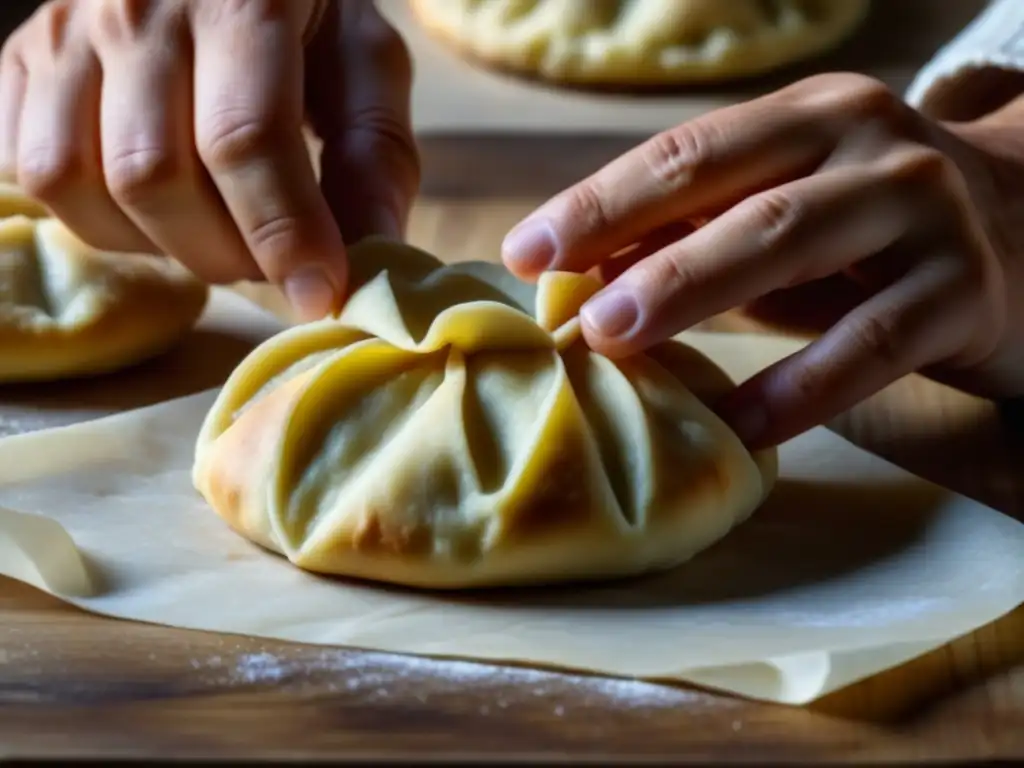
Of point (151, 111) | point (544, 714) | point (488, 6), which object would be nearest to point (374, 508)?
point (544, 714)

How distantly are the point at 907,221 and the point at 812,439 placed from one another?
0.26m

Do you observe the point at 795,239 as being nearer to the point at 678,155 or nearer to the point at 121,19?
the point at 678,155

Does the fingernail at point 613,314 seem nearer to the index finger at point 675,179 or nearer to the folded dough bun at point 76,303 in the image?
the index finger at point 675,179

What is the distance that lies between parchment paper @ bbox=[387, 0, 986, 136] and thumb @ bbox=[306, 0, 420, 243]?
0.45 meters

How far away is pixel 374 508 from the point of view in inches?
45.4

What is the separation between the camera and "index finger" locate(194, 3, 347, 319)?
4.38 ft

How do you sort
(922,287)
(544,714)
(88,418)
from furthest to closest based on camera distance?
(88,418) < (922,287) < (544,714)

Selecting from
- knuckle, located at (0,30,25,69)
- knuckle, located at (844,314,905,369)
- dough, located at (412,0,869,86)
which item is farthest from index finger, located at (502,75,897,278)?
dough, located at (412,0,869,86)

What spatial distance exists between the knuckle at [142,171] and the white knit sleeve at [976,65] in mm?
1037

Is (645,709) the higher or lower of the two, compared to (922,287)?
lower

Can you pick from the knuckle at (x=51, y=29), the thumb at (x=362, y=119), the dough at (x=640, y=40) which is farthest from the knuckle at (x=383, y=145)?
the dough at (x=640, y=40)

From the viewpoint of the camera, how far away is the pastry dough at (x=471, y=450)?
115 cm

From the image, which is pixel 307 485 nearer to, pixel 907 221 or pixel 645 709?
pixel 645 709

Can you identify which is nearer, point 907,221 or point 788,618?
point 788,618
